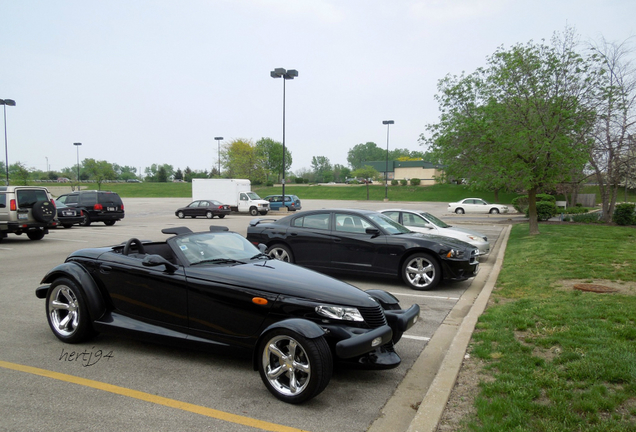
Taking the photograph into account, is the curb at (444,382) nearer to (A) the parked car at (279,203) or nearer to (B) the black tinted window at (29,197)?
(B) the black tinted window at (29,197)

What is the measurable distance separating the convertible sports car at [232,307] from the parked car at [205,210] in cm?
2708

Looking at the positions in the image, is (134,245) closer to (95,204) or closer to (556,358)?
(556,358)

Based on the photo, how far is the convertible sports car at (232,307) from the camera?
12.5 feet

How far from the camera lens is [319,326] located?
3906mm

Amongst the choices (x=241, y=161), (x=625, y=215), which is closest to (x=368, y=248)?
(x=625, y=215)

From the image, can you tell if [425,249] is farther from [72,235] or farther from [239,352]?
[72,235]

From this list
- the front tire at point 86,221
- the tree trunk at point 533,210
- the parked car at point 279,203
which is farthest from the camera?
the parked car at point 279,203

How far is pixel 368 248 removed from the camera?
862cm

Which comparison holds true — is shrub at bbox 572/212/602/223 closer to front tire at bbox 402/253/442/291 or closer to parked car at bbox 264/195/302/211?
front tire at bbox 402/253/442/291

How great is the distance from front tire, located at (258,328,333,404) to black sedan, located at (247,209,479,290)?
4921 mm

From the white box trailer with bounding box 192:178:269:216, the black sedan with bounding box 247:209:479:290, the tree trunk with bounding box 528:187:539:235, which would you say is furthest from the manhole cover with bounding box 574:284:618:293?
the white box trailer with bounding box 192:178:269:216

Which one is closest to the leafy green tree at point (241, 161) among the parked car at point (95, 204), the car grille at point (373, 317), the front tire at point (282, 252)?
the parked car at point (95, 204)

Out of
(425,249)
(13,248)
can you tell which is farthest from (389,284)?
(13,248)

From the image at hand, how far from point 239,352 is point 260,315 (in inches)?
16.9
